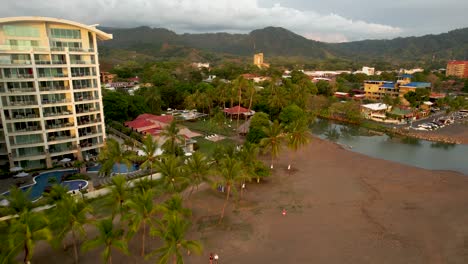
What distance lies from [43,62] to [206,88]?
53120 mm

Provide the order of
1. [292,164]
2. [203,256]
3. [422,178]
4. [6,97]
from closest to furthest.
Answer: [203,256]
[6,97]
[422,178]
[292,164]

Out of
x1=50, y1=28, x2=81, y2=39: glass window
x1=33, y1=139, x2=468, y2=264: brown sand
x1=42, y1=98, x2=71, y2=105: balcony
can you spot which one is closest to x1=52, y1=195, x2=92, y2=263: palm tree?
x1=33, y1=139, x2=468, y2=264: brown sand

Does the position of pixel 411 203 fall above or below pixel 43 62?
below

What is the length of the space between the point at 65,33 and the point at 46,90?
8.10 metres

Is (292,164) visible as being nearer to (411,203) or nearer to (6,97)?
(411,203)

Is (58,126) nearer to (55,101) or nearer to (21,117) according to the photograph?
(55,101)

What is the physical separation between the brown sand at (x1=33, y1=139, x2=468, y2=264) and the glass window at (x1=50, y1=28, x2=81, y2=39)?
27595mm

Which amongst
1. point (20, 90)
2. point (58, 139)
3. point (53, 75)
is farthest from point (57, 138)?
point (53, 75)

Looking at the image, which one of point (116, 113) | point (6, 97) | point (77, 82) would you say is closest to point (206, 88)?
point (116, 113)

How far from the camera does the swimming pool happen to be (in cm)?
3253

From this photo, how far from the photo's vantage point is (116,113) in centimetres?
6097

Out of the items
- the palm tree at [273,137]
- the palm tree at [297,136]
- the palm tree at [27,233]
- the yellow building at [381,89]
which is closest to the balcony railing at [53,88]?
the palm tree at [27,233]

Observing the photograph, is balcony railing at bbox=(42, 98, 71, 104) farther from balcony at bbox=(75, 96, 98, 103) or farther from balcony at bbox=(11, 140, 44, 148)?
balcony at bbox=(11, 140, 44, 148)

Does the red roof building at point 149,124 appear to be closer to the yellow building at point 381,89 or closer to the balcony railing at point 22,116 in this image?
the balcony railing at point 22,116
